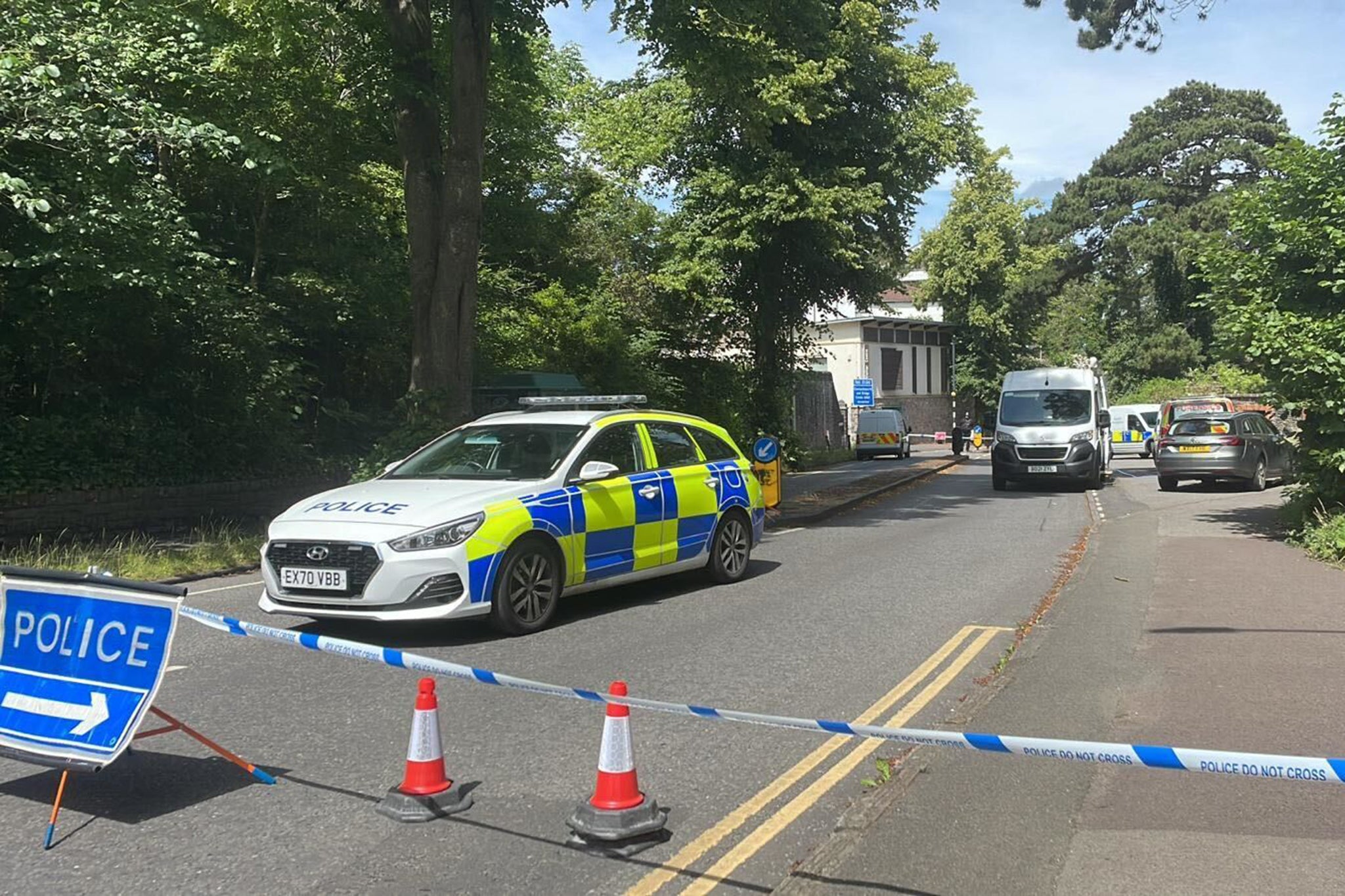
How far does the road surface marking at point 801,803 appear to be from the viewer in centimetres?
375

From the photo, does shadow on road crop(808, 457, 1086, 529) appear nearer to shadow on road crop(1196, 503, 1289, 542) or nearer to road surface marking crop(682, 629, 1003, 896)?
shadow on road crop(1196, 503, 1289, 542)

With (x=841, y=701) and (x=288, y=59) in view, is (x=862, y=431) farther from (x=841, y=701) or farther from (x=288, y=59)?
(x=841, y=701)

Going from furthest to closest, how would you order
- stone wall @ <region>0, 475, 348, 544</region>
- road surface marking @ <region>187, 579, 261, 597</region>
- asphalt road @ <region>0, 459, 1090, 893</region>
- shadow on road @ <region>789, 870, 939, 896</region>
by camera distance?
stone wall @ <region>0, 475, 348, 544</region> → road surface marking @ <region>187, 579, 261, 597</region> → asphalt road @ <region>0, 459, 1090, 893</region> → shadow on road @ <region>789, 870, 939, 896</region>

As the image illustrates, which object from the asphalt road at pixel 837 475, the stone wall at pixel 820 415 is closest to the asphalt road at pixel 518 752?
the asphalt road at pixel 837 475

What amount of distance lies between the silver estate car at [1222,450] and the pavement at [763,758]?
11.1 metres

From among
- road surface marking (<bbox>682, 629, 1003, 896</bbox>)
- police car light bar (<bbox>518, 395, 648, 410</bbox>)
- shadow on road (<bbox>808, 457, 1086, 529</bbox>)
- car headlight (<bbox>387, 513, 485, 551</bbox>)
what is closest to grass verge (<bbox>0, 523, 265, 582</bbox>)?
police car light bar (<bbox>518, 395, 648, 410</bbox>)

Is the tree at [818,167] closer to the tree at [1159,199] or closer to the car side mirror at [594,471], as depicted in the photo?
the car side mirror at [594,471]

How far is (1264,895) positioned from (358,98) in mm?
16352

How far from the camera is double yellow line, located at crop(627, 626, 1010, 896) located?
375cm

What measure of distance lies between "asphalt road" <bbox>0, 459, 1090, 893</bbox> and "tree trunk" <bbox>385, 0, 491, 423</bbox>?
5741 mm

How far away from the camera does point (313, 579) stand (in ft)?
23.6

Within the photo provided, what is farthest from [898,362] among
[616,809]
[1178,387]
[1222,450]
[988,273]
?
[616,809]

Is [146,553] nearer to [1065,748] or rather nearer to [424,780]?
[424,780]

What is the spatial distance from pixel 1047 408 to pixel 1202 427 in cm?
287
